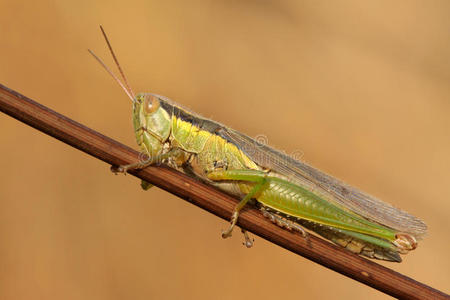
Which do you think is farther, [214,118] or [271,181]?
[214,118]

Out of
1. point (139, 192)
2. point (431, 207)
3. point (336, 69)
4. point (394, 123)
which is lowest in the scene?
point (139, 192)

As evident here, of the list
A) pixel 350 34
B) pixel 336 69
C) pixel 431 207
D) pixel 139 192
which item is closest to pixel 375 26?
pixel 350 34

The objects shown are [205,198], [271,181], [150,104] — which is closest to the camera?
[205,198]

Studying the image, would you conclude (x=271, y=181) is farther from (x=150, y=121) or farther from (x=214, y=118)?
(x=214, y=118)

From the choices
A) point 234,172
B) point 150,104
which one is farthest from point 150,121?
point 234,172

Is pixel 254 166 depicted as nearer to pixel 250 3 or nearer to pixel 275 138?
pixel 275 138

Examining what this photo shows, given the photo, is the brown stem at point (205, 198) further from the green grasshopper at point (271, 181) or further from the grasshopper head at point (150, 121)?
the grasshopper head at point (150, 121)

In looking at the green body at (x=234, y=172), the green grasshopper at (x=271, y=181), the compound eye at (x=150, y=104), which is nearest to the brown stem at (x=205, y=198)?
the green grasshopper at (x=271, y=181)
